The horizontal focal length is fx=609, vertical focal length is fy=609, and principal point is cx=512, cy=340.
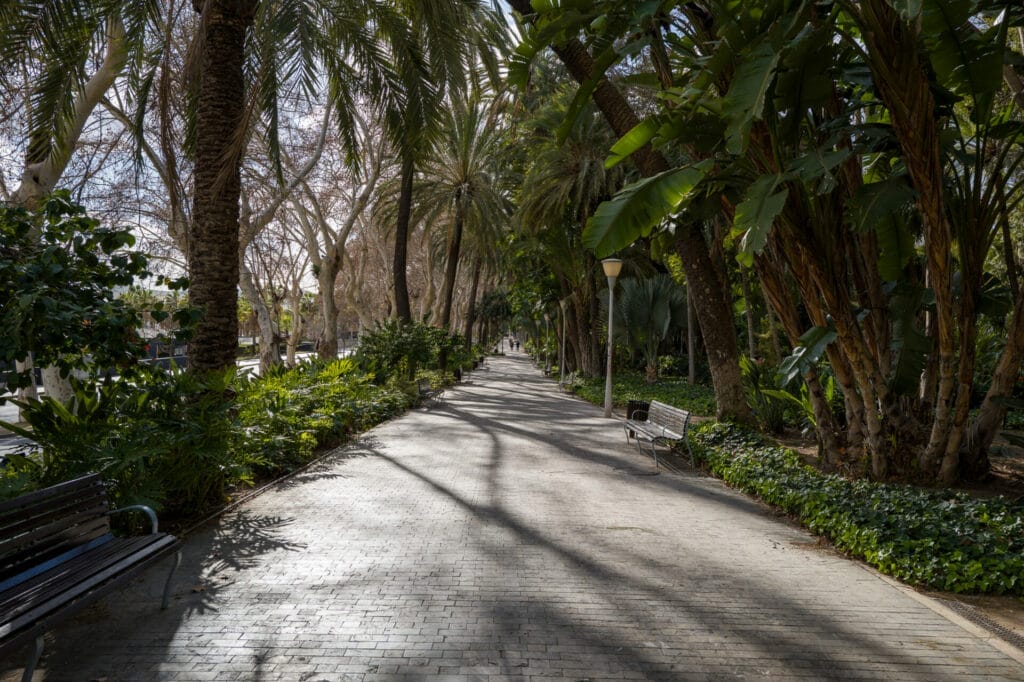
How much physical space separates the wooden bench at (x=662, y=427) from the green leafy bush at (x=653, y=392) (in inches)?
144

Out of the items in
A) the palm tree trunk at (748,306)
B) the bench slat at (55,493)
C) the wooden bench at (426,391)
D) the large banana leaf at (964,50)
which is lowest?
the wooden bench at (426,391)

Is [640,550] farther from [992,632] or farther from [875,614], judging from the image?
[992,632]

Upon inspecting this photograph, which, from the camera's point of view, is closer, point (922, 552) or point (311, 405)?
point (922, 552)

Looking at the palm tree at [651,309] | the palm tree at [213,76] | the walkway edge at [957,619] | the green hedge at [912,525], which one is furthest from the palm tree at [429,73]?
the palm tree at [651,309]

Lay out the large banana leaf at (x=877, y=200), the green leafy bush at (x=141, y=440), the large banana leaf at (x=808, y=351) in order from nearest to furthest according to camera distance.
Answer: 1. the green leafy bush at (x=141, y=440)
2. the large banana leaf at (x=877, y=200)
3. the large banana leaf at (x=808, y=351)

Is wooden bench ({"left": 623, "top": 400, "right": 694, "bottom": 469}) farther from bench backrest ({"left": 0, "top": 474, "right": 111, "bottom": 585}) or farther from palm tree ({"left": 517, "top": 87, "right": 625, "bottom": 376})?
palm tree ({"left": 517, "top": 87, "right": 625, "bottom": 376})

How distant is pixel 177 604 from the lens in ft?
12.1

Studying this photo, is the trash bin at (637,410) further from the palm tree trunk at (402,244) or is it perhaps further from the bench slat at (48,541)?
the palm tree trunk at (402,244)

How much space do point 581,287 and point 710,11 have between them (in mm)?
17007

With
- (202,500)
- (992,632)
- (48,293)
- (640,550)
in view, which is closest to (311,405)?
(202,500)

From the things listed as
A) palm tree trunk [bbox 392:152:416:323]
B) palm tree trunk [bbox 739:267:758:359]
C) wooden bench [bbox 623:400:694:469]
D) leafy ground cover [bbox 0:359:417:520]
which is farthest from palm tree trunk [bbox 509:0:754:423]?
palm tree trunk [bbox 392:152:416:323]

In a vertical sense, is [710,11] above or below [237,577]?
above

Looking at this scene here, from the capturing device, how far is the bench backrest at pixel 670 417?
322 inches

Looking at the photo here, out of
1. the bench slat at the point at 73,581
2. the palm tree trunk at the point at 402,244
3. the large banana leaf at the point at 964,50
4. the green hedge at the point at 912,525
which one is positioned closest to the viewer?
the bench slat at the point at 73,581
